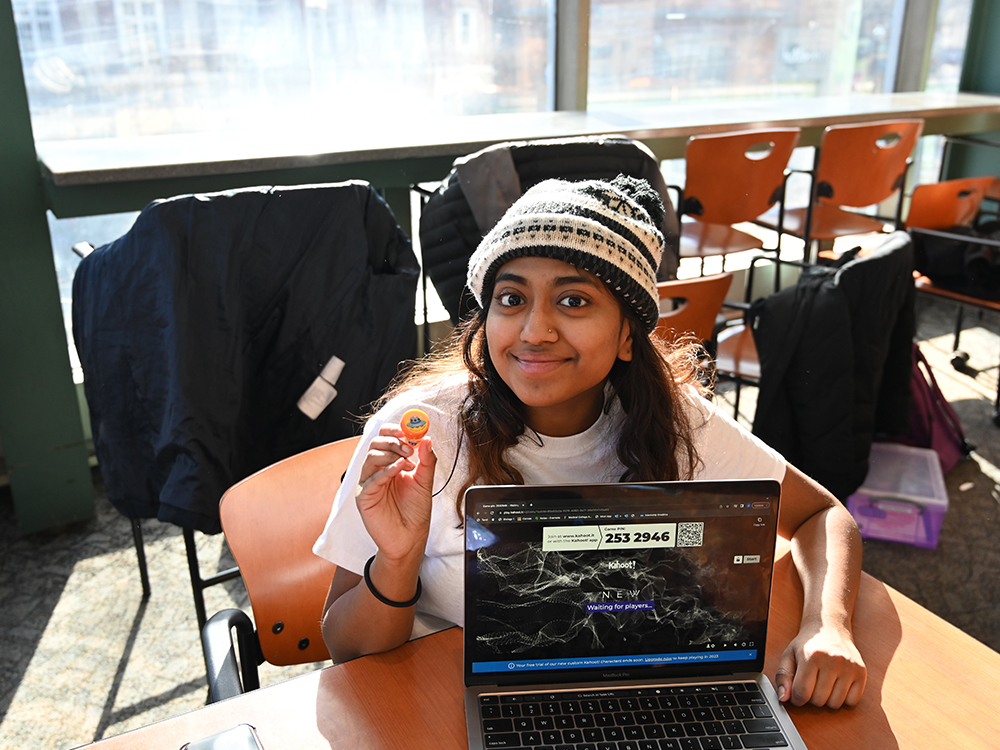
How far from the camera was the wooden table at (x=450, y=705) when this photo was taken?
83 centimetres

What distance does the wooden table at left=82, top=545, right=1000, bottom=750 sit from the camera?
0.83 metres

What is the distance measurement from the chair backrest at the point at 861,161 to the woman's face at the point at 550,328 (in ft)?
8.43

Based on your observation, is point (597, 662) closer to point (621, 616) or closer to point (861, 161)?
point (621, 616)

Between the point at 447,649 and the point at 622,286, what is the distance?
467mm

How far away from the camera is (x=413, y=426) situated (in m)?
0.86

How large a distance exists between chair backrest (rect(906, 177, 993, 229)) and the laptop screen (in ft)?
9.80

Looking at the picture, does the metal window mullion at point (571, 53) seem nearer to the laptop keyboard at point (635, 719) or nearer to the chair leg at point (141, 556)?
the chair leg at point (141, 556)

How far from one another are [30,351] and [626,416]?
1.98 metres

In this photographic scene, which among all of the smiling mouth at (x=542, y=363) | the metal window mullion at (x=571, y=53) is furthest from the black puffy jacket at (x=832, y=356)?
the metal window mullion at (x=571, y=53)

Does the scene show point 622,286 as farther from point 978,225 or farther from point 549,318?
point 978,225

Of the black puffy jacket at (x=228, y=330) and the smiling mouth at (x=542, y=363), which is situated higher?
the smiling mouth at (x=542, y=363)

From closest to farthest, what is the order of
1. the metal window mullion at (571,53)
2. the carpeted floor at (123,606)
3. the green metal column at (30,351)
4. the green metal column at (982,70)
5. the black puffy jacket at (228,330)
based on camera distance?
the black puffy jacket at (228,330)
the carpeted floor at (123,606)
the green metal column at (30,351)
the metal window mullion at (571,53)
the green metal column at (982,70)

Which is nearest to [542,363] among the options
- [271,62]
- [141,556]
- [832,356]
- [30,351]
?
[832,356]

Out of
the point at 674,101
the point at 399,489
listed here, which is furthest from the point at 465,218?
the point at 674,101
